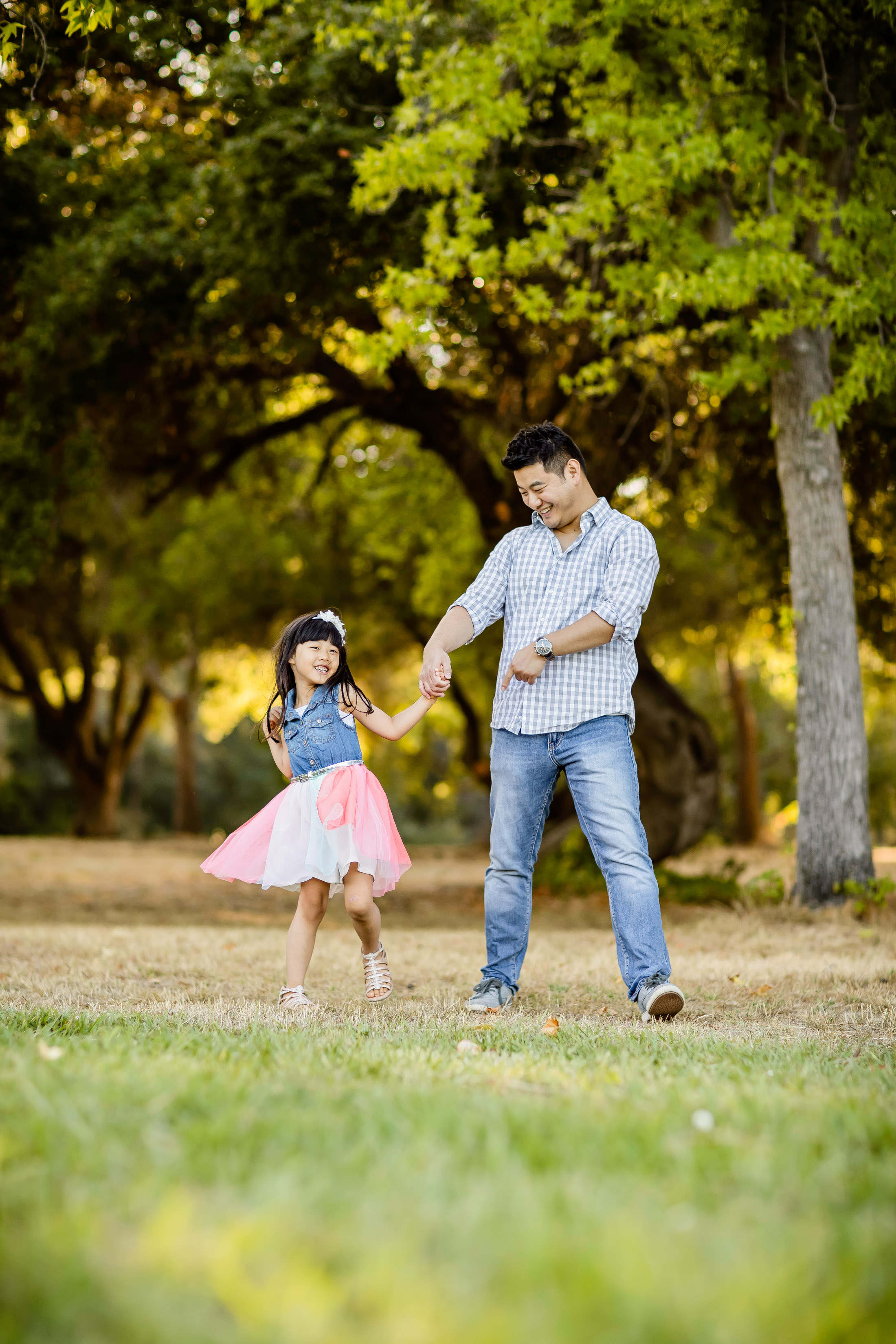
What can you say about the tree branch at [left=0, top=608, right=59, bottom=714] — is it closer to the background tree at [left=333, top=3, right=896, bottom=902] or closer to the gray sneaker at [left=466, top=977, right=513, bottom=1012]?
the background tree at [left=333, top=3, right=896, bottom=902]

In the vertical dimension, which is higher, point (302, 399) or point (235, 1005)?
point (302, 399)

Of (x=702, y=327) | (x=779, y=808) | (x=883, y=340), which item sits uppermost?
(x=702, y=327)

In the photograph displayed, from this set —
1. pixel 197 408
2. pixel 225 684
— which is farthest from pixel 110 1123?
pixel 225 684

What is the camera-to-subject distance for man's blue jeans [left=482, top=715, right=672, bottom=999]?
4211 millimetres

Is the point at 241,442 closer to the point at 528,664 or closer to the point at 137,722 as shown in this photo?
the point at 528,664

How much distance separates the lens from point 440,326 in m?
9.12

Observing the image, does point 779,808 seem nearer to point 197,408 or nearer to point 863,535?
point 863,535

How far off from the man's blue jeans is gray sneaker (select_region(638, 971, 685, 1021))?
3 cm

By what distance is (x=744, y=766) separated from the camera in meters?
20.8

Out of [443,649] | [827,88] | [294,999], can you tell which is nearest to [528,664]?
[443,649]

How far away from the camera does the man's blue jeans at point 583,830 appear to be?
4211 millimetres

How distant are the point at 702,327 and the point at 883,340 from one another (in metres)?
1.73

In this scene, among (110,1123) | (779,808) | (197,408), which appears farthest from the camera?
(779,808)

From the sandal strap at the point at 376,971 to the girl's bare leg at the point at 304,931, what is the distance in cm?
27
